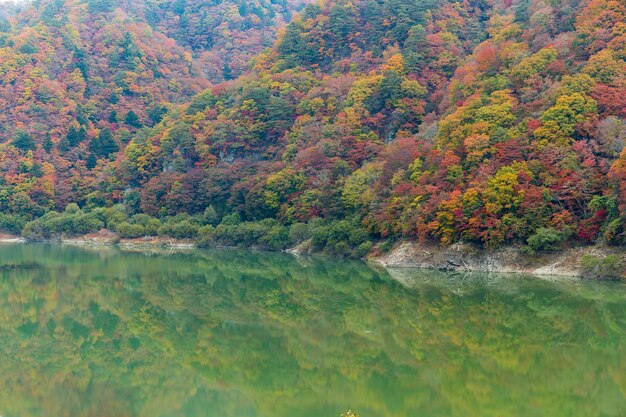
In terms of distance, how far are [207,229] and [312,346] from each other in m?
42.1

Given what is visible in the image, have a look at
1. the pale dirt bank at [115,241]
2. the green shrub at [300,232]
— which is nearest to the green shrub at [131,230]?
the pale dirt bank at [115,241]

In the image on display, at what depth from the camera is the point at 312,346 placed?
23625 millimetres

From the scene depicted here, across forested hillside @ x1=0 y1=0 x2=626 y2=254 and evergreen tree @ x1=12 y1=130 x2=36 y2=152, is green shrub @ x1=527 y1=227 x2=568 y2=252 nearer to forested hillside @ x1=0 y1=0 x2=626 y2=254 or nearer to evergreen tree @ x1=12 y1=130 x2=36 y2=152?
forested hillside @ x1=0 y1=0 x2=626 y2=254

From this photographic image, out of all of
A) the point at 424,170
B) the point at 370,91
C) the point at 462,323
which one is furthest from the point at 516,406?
the point at 370,91

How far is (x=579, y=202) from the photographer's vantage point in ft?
129

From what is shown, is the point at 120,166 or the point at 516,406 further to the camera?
the point at 120,166

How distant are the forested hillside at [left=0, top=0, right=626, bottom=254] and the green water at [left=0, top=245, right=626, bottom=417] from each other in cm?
659

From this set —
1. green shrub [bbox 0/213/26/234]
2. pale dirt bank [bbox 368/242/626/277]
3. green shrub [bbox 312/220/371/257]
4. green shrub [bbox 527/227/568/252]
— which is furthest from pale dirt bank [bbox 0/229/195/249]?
green shrub [bbox 527/227/568/252]

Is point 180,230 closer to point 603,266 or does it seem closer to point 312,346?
point 603,266

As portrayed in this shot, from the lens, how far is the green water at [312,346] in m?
17.3

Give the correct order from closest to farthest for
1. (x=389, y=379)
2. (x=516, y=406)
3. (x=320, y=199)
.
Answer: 1. (x=516, y=406)
2. (x=389, y=379)
3. (x=320, y=199)

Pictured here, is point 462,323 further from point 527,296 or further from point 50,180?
point 50,180

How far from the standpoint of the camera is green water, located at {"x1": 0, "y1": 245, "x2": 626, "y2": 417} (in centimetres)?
1734

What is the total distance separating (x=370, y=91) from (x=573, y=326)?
4472 centimetres
